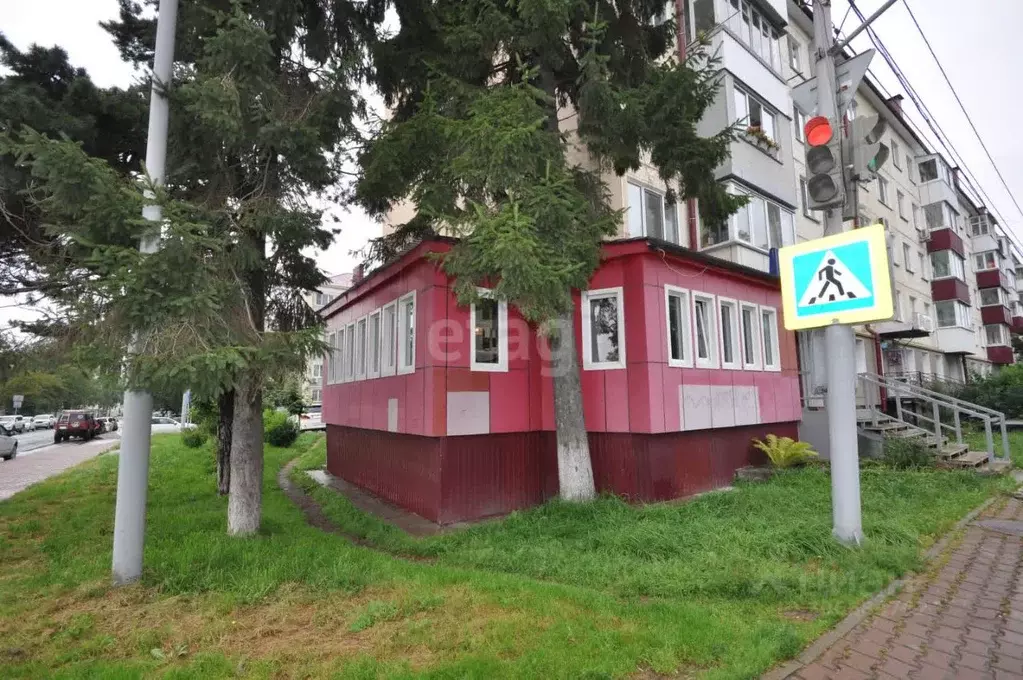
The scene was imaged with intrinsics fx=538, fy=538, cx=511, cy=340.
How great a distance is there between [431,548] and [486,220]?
4226mm

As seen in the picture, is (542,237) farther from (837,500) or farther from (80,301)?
(80,301)

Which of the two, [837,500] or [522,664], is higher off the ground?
[837,500]

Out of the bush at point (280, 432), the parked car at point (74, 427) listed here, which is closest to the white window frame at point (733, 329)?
the bush at point (280, 432)

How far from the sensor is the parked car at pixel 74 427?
32.8 m

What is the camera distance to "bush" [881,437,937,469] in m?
10.5

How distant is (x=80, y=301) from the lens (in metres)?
5.41

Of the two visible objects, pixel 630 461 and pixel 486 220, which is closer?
pixel 486 220

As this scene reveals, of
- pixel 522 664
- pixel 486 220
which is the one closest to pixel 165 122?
pixel 486 220

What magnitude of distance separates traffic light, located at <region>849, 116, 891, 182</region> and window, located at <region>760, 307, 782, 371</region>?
6424mm

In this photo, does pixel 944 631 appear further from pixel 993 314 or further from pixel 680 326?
pixel 993 314

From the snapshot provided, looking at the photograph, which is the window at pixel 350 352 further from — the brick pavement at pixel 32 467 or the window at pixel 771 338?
the window at pixel 771 338

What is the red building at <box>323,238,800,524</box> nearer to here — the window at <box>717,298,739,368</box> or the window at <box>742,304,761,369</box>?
the window at <box>717,298,739,368</box>

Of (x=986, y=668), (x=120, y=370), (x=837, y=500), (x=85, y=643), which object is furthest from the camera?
(x=837, y=500)

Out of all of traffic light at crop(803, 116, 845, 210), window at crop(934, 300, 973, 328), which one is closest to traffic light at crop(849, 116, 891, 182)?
traffic light at crop(803, 116, 845, 210)
